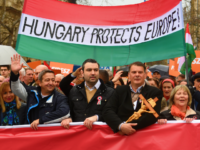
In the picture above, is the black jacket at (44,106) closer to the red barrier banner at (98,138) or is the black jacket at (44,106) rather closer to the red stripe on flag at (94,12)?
the red barrier banner at (98,138)

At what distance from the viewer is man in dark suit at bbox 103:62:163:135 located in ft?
10.6

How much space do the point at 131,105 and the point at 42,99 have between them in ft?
4.13

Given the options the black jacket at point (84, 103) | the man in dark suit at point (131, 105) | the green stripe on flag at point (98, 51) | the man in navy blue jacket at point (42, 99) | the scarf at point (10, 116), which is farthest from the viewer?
the green stripe on flag at point (98, 51)

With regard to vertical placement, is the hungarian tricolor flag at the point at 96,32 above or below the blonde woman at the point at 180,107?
above

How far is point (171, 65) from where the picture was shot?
10727mm

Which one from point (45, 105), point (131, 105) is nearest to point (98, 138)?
point (131, 105)

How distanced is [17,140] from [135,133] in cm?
154

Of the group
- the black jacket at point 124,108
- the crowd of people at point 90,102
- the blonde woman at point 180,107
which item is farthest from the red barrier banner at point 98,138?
the blonde woman at point 180,107

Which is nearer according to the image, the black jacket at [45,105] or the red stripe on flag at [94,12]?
the black jacket at [45,105]

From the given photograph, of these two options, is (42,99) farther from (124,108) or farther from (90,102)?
(124,108)

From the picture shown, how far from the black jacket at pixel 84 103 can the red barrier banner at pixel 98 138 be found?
0.21 meters

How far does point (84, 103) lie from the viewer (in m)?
3.83

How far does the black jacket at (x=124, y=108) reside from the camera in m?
3.26

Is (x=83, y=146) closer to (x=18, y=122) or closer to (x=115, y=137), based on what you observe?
(x=115, y=137)
